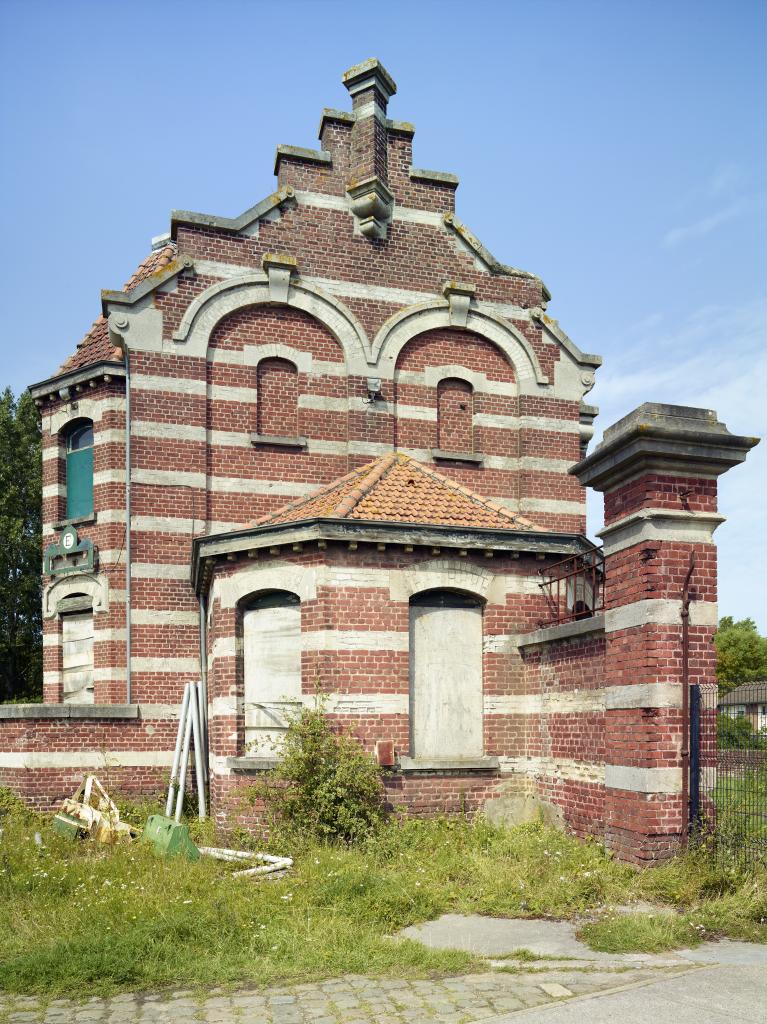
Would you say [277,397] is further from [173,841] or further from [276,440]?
[173,841]

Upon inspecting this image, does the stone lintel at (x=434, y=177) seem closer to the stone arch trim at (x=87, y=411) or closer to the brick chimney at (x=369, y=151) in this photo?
the brick chimney at (x=369, y=151)

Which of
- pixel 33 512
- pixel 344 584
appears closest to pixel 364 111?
pixel 344 584

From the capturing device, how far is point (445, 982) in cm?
688

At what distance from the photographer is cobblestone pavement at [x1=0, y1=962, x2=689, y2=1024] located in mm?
6227

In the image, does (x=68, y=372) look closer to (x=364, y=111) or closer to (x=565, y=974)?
(x=364, y=111)

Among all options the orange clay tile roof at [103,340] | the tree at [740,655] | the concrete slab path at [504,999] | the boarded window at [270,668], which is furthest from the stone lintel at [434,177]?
the tree at [740,655]

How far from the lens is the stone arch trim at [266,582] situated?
12.6m

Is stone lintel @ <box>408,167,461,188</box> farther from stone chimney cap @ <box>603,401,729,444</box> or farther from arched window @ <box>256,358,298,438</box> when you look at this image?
stone chimney cap @ <box>603,401,729,444</box>

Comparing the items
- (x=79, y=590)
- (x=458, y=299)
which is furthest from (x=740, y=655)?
(x=79, y=590)

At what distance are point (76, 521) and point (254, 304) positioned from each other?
4.89m

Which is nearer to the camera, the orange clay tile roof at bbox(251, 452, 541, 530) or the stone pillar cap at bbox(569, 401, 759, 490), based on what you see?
the stone pillar cap at bbox(569, 401, 759, 490)

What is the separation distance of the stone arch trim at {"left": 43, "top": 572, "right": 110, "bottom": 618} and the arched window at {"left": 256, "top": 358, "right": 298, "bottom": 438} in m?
3.74

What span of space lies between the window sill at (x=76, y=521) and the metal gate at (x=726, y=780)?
10586 mm

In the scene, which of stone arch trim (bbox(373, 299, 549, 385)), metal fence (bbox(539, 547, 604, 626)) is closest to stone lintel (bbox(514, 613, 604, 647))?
metal fence (bbox(539, 547, 604, 626))
